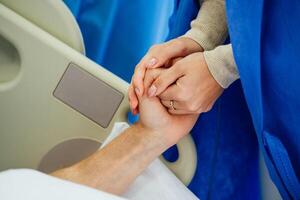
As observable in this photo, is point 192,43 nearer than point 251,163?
Yes

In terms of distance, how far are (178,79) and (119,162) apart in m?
0.22

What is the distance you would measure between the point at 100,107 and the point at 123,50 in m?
0.37

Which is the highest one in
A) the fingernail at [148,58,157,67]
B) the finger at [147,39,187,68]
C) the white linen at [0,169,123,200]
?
the finger at [147,39,187,68]

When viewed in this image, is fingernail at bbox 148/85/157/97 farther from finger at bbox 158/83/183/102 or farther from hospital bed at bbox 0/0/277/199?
hospital bed at bbox 0/0/277/199

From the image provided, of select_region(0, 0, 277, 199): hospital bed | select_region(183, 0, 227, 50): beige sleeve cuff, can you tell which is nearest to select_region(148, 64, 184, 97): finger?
select_region(183, 0, 227, 50): beige sleeve cuff

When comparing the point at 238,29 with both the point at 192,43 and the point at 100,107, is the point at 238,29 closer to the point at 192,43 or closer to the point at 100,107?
the point at 192,43

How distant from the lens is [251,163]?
95 centimetres

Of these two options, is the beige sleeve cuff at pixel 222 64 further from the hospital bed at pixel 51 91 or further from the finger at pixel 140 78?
the hospital bed at pixel 51 91

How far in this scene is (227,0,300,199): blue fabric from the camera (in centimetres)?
59

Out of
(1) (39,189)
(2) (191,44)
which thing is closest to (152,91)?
(2) (191,44)

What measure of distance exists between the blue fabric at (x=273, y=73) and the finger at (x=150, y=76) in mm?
187

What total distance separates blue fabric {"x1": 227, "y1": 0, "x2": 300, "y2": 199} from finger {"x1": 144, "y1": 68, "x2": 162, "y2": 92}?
0.61 ft

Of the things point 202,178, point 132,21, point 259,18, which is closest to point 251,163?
point 202,178

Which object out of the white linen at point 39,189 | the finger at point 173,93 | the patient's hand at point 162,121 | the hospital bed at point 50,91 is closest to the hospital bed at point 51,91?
the hospital bed at point 50,91
